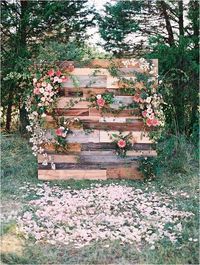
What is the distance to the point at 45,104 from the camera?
485 centimetres

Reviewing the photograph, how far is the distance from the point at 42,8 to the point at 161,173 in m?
2.93

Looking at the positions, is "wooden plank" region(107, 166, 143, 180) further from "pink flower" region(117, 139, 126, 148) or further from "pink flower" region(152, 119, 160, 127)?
"pink flower" region(152, 119, 160, 127)

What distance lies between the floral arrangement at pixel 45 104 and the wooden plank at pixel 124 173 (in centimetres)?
58

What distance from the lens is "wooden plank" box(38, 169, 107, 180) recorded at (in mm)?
4984

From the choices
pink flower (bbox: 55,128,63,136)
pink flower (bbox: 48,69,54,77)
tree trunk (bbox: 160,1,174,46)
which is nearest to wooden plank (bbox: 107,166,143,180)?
pink flower (bbox: 55,128,63,136)

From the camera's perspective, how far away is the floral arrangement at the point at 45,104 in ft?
15.9

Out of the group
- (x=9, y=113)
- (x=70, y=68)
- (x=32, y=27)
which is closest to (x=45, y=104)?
(x=70, y=68)

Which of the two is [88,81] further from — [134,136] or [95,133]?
[134,136]

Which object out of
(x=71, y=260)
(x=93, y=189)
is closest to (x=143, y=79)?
(x=93, y=189)

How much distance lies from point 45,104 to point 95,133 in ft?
1.96

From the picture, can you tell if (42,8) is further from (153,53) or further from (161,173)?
(161,173)

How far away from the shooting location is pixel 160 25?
6.47m

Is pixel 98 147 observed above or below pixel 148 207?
above

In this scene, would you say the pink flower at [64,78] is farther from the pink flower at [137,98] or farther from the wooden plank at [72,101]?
the pink flower at [137,98]
